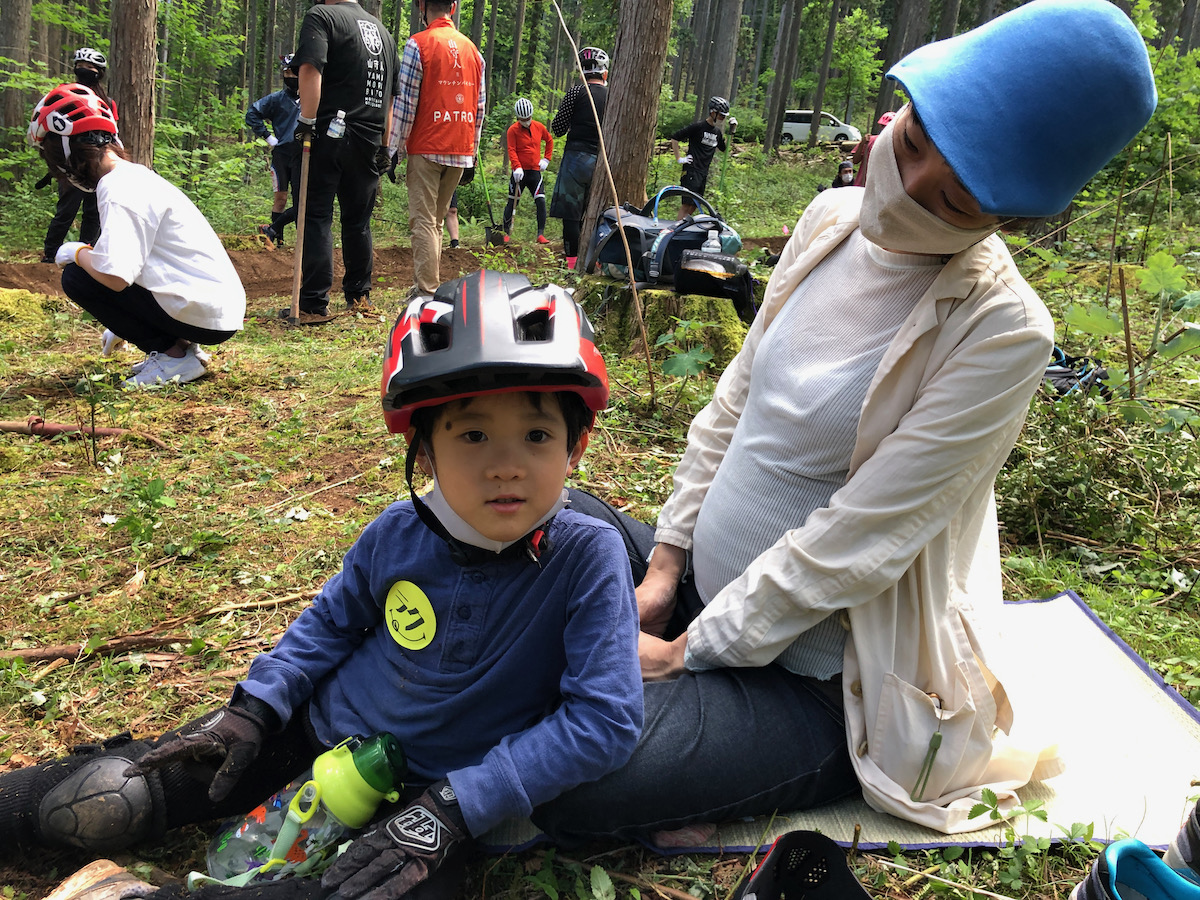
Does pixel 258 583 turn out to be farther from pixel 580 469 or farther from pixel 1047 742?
pixel 1047 742

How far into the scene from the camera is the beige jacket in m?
1.74

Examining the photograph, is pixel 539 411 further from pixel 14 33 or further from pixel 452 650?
pixel 14 33

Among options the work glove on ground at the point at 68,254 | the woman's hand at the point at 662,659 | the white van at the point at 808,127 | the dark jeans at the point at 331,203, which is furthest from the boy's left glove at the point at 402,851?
the white van at the point at 808,127

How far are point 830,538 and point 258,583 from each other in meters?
2.10

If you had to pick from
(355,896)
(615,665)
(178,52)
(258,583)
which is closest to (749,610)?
(615,665)

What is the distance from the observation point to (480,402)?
1.57m

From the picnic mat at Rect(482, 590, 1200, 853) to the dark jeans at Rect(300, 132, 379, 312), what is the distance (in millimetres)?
5639

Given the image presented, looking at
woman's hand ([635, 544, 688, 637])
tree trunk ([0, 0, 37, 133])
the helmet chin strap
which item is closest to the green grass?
woman's hand ([635, 544, 688, 637])

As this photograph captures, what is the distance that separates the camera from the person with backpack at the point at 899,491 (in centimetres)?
156

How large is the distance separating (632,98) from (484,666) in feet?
19.7

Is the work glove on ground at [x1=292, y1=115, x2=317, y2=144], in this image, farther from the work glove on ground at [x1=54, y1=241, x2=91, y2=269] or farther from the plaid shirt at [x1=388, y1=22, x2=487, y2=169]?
the work glove on ground at [x1=54, y1=241, x2=91, y2=269]

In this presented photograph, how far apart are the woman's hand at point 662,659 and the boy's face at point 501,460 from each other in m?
0.61

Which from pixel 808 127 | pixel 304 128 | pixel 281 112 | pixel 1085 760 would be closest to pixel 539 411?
pixel 1085 760

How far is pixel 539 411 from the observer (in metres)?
1.59
